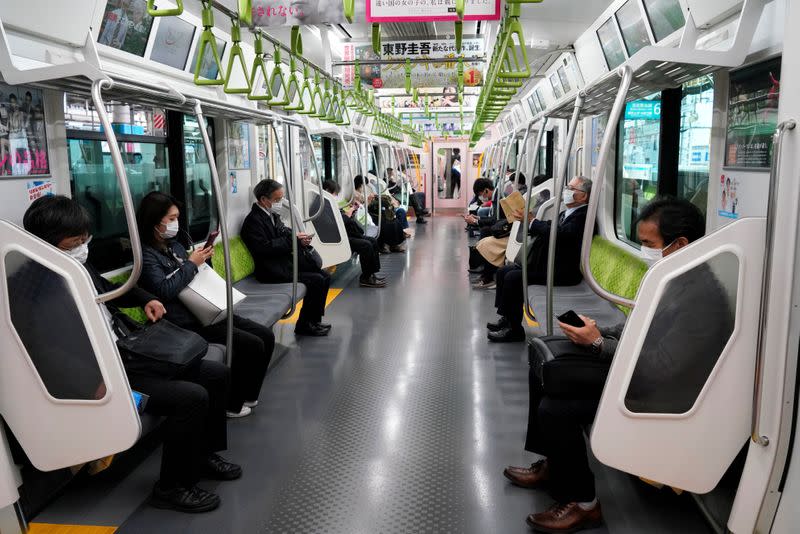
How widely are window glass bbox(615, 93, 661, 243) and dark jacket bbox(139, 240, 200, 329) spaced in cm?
316

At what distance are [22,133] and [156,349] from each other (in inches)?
48.4

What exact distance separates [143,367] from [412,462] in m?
1.35

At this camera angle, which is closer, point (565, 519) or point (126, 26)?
point (565, 519)

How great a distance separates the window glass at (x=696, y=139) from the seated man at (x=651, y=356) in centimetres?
125

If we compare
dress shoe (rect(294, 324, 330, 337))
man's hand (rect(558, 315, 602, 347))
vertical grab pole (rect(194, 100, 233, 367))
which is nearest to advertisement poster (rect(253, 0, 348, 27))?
vertical grab pole (rect(194, 100, 233, 367))

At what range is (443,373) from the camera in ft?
15.6

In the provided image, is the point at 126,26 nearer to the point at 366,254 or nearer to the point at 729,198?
the point at 729,198

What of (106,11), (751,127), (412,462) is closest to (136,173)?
(106,11)

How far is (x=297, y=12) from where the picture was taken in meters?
4.02

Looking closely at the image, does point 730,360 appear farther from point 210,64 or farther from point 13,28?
point 210,64

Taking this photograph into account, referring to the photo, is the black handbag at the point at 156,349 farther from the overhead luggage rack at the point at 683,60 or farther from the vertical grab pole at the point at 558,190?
the overhead luggage rack at the point at 683,60

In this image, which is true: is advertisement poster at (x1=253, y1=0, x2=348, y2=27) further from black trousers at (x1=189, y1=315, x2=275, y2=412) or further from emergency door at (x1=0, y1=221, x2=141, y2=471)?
emergency door at (x1=0, y1=221, x2=141, y2=471)

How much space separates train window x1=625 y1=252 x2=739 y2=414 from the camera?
2156mm

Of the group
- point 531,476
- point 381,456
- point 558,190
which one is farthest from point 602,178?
point 381,456
